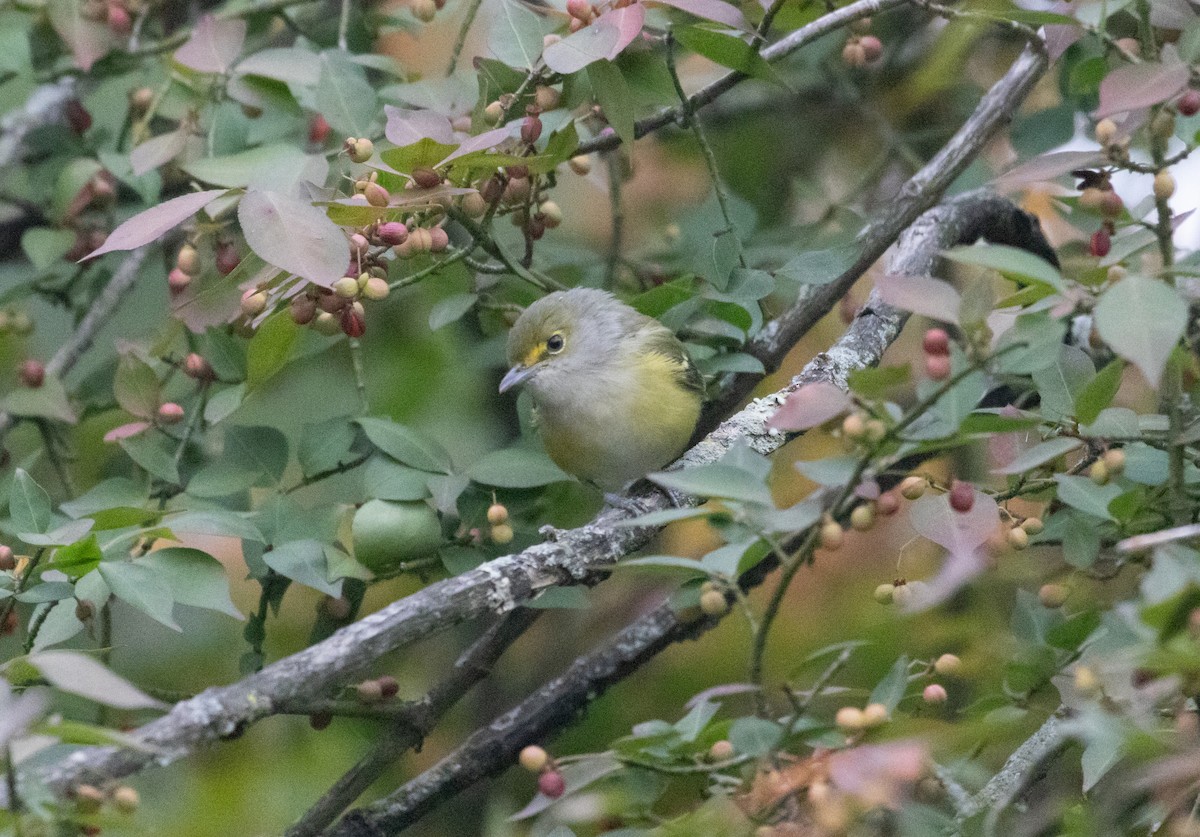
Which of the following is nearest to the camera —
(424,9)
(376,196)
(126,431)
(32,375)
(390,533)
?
(376,196)

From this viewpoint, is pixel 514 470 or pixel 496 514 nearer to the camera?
pixel 496 514

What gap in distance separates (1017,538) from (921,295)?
0.68 m

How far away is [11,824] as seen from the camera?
1.71 metres

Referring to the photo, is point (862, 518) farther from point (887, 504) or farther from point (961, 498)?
point (961, 498)

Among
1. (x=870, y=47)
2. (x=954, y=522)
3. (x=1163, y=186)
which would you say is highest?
(x=1163, y=186)

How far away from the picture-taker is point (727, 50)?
2828mm

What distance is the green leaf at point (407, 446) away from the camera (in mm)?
3051

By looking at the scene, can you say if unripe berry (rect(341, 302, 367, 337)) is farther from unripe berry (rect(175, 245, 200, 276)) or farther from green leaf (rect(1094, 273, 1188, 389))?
green leaf (rect(1094, 273, 1188, 389))

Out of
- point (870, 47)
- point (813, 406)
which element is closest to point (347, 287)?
point (813, 406)

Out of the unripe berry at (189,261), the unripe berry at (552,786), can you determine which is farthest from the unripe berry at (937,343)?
the unripe berry at (189,261)

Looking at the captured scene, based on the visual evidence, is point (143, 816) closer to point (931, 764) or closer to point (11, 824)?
point (11, 824)

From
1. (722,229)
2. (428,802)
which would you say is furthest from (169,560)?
(722,229)

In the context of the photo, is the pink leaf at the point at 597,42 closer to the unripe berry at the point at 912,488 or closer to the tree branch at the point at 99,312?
the unripe berry at the point at 912,488

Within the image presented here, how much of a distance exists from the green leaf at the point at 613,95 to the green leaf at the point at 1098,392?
1226 mm
